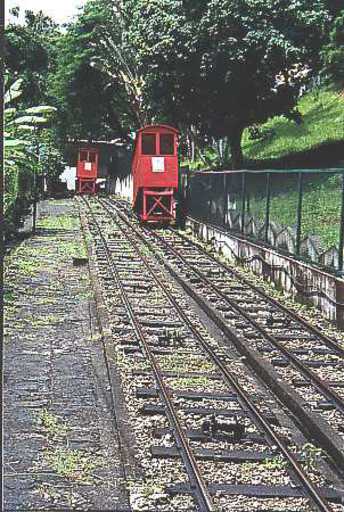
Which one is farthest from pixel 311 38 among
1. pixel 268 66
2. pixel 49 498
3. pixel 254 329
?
pixel 49 498

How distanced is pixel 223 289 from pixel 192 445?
351 inches

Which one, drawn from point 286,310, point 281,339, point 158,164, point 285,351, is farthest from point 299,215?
point 158,164

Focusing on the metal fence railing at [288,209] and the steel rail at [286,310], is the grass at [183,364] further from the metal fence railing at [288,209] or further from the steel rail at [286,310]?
the metal fence railing at [288,209]

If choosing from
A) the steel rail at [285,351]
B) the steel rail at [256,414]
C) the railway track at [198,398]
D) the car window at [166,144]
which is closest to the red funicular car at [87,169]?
the car window at [166,144]

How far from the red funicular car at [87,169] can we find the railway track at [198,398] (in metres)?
40.4

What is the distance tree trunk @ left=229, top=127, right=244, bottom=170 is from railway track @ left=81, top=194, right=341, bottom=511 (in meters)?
14.4

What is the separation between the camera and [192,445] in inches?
276

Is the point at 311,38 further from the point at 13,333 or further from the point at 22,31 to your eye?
the point at 22,31

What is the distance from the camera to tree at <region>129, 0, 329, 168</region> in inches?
1046

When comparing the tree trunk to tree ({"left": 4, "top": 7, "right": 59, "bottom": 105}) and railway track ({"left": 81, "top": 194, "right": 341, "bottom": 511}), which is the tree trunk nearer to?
railway track ({"left": 81, "top": 194, "right": 341, "bottom": 511})

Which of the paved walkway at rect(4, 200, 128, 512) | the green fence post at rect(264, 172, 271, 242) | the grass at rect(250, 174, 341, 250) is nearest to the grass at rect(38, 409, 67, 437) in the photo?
the paved walkway at rect(4, 200, 128, 512)

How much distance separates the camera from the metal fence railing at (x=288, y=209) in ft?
45.1

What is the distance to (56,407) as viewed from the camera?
7879mm

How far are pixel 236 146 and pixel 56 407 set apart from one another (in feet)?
77.4
